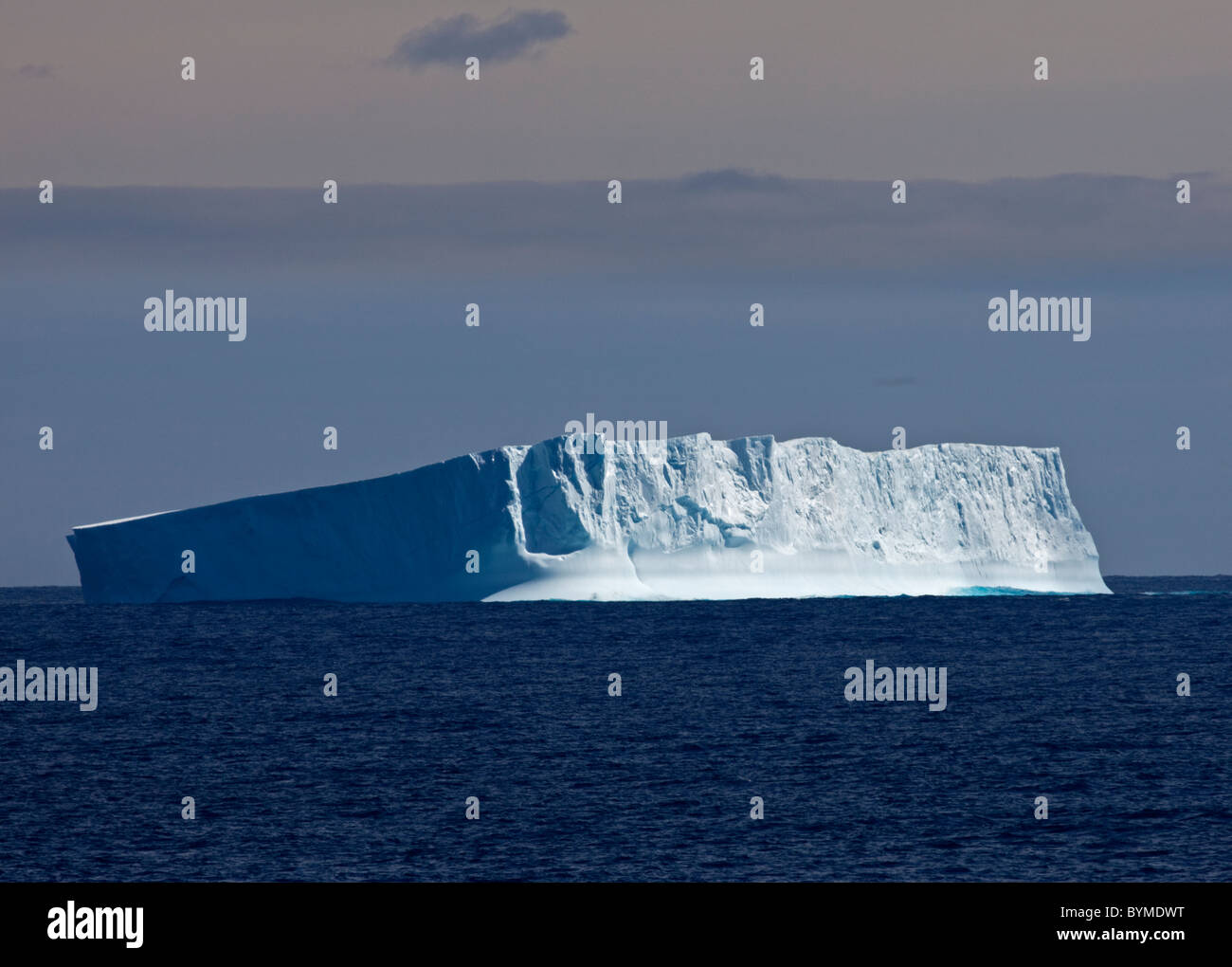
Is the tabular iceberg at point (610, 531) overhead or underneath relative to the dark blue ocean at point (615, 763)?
overhead

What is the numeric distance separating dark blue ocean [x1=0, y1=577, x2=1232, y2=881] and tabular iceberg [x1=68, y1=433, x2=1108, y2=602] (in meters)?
3.58

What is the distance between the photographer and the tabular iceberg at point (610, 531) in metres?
43.4

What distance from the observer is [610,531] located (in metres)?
44.1

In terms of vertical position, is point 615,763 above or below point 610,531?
below

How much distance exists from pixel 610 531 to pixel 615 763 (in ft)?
77.5

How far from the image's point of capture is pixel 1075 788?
18.5 meters

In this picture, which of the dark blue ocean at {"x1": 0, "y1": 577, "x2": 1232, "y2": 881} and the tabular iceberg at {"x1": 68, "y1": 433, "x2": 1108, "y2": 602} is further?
the tabular iceberg at {"x1": 68, "y1": 433, "x2": 1108, "y2": 602}

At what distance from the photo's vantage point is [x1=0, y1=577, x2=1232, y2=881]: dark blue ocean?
14812mm

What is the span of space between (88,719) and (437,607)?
33701 mm

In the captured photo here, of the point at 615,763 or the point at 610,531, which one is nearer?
the point at 615,763

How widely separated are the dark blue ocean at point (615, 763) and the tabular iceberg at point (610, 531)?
11.7ft

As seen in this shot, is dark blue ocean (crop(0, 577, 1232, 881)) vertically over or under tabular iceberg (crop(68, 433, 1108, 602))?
under
